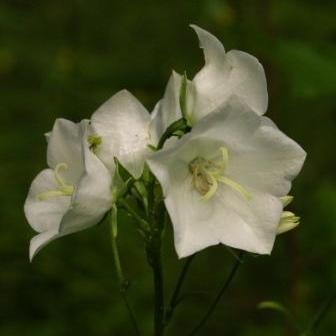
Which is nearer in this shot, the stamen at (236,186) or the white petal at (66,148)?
the stamen at (236,186)

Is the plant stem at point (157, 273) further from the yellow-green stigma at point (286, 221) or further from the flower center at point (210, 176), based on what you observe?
the yellow-green stigma at point (286, 221)

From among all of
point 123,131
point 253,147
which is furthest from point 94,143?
point 253,147

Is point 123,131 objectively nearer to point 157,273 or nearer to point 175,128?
point 175,128

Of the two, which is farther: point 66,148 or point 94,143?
→ point 66,148

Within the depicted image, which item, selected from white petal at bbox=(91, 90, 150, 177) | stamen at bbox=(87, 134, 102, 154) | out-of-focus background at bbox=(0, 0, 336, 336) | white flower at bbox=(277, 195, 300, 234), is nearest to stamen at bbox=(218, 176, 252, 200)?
white flower at bbox=(277, 195, 300, 234)

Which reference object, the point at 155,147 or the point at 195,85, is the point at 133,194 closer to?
the point at 155,147

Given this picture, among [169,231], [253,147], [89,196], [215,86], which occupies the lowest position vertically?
[169,231]

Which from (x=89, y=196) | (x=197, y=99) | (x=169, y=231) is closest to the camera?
(x=89, y=196)

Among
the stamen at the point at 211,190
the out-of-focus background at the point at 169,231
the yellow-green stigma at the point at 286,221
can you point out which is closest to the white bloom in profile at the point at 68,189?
the stamen at the point at 211,190

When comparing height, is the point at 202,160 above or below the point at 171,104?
below
